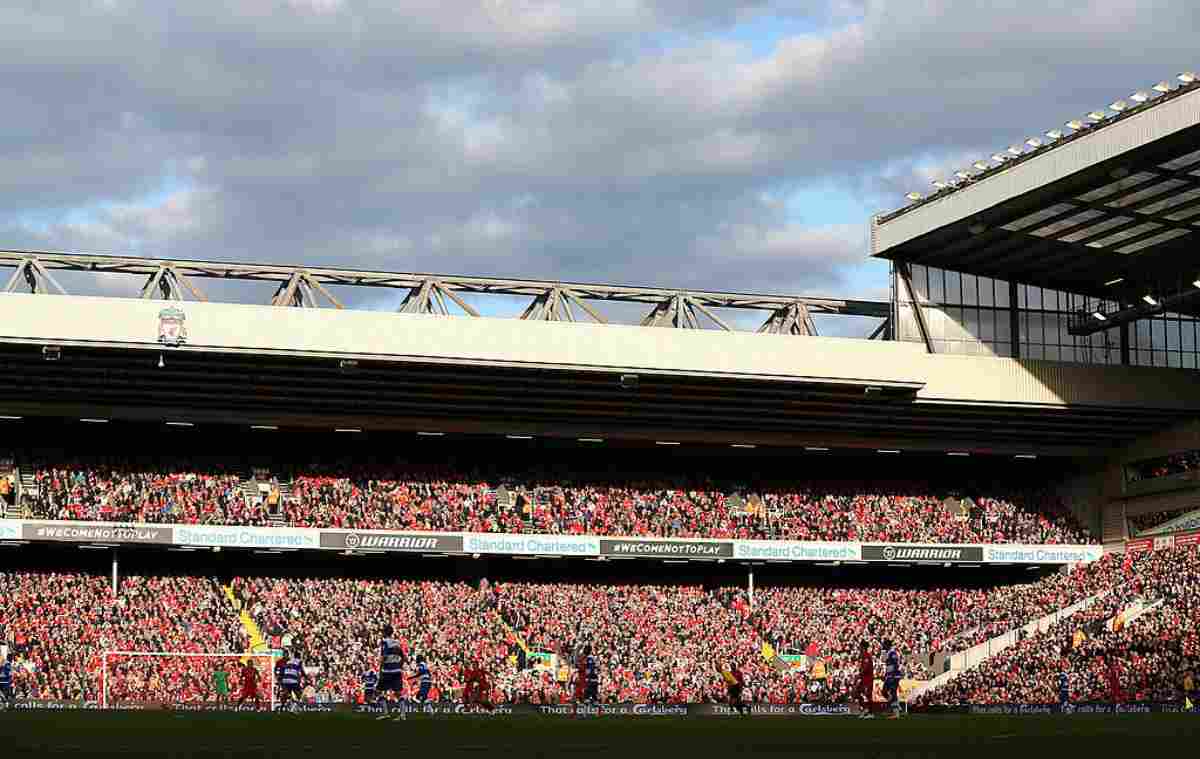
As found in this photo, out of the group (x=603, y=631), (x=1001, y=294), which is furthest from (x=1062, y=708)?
(x=1001, y=294)

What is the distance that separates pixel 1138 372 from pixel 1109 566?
23.5ft

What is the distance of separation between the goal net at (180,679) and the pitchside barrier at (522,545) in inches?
251

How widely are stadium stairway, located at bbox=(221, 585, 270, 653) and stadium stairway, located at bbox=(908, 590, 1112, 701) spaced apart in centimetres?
2082

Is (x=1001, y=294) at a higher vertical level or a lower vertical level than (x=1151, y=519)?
higher

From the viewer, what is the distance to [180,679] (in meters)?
46.4

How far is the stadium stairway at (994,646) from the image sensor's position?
56188 millimetres

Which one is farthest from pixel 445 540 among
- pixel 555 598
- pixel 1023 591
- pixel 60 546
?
pixel 1023 591

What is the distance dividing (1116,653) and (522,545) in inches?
786

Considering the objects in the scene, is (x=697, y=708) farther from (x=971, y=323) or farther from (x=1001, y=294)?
(x=1001, y=294)

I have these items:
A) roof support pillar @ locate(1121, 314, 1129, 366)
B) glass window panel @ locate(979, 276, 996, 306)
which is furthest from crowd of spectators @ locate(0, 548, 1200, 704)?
glass window panel @ locate(979, 276, 996, 306)

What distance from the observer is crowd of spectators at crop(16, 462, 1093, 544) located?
184 ft

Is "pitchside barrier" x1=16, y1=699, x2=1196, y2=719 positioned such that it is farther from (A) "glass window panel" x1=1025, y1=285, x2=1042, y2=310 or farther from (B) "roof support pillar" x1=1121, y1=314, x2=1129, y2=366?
(B) "roof support pillar" x1=1121, y1=314, x2=1129, y2=366

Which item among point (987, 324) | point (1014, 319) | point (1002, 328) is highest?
point (1014, 319)

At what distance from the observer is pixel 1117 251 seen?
57781 mm
